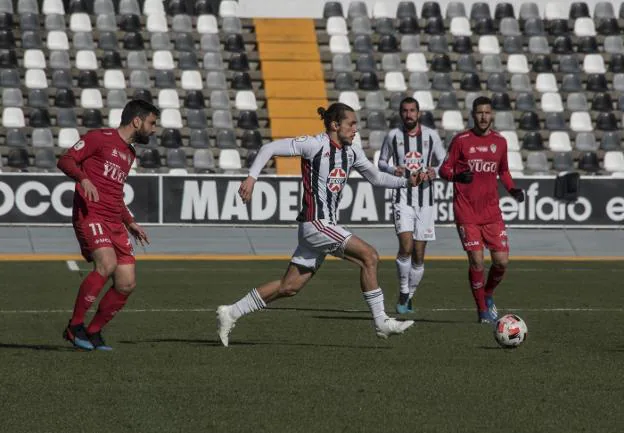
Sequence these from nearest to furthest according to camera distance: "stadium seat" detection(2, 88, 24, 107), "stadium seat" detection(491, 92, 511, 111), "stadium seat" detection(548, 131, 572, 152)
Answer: "stadium seat" detection(2, 88, 24, 107) → "stadium seat" detection(548, 131, 572, 152) → "stadium seat" detection(491, 92, 511, 111)

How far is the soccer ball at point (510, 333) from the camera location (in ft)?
38.8

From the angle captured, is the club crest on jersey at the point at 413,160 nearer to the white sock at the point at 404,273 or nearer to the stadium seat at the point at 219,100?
the white sock at the point at 404,273

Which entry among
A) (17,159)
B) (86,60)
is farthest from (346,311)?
(86,60)

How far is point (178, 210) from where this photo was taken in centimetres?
2502

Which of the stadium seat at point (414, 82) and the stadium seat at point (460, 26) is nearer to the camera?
the stadium seat at point (414, 82)

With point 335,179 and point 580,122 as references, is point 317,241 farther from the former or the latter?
point 580,122

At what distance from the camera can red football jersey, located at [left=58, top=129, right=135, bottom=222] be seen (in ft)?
36.9

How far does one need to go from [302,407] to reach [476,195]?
5510mm

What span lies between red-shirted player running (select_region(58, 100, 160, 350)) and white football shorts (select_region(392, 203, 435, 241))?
4.66 metres

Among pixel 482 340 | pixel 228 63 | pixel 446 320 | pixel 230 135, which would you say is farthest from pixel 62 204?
pixel 482 340

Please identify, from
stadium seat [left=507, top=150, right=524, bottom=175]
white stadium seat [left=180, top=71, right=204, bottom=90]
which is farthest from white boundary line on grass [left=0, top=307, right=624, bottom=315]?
white stadium seat [left=180, top=71, right=204, bottom=90]

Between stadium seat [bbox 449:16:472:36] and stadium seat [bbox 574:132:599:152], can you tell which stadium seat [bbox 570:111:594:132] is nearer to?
stadium seat [bbox 574:132:599:152]

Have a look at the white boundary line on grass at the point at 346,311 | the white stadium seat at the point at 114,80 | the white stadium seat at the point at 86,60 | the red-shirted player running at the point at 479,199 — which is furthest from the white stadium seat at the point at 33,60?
the red-shirted player running at the point at 479,199

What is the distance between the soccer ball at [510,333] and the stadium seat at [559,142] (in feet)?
57.9
